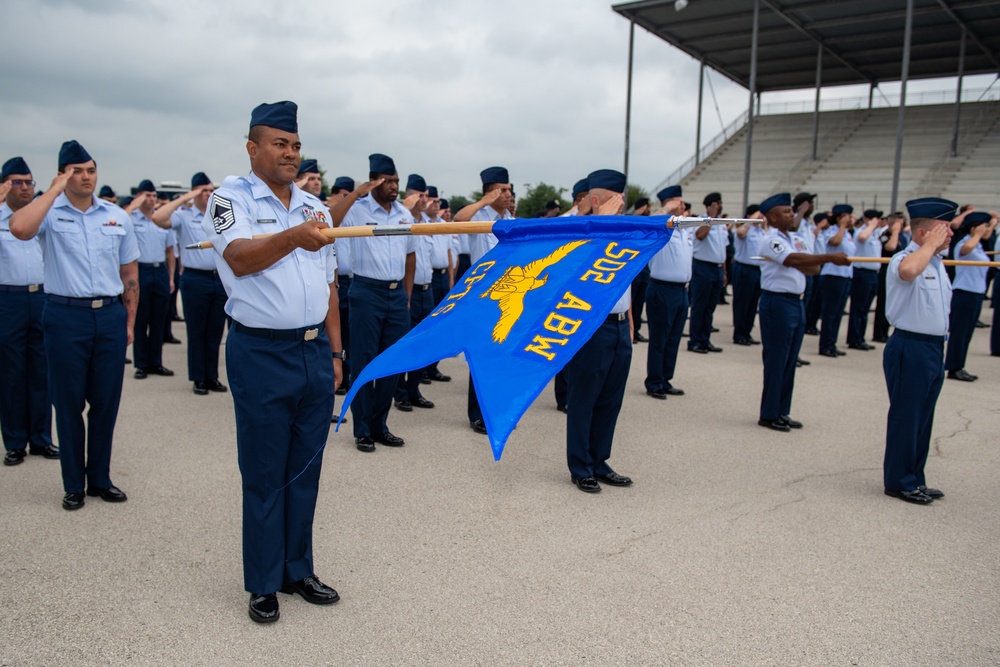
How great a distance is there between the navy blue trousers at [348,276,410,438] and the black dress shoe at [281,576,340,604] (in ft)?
7.26

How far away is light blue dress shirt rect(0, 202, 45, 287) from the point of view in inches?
195

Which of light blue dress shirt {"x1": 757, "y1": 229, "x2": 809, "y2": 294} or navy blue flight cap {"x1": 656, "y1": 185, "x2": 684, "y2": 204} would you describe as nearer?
light blue dress shirt {"x1": 757, "y1": 229, "x2": 809, "y2": 294}

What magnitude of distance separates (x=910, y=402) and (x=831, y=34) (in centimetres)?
2448

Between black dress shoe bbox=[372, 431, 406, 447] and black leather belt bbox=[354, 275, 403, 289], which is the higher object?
black leather belt bbox=[354, 275, 403, 289]

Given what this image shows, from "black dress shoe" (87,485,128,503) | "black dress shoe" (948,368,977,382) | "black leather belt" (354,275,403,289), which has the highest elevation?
"black leather belt" (354,275,403,289)

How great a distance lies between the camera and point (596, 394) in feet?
15.7

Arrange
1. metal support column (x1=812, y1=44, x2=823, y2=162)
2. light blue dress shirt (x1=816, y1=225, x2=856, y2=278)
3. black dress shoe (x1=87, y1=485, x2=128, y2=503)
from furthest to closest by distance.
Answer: metal support column (x1=812, y1=44, x2=823, y2=162) → light blue dress shirt (x1=816, y1=225, x2=856, y2=278) → black dress shoe (x1=87, y1=485, x2=128, y2=503)

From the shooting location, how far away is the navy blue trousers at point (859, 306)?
36.5 ft

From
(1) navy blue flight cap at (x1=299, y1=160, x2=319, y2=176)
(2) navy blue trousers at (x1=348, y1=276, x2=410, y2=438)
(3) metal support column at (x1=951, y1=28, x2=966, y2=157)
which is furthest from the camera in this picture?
(3) metal support column at (x1=951, y1=28, x2=966, y2=157)

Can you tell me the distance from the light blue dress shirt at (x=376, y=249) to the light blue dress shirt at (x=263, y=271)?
2296 millimetres

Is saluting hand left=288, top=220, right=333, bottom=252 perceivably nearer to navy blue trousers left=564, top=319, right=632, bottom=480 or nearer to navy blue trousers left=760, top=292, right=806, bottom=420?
navy blue trousers left=564, top=319, right=632, bottom=480

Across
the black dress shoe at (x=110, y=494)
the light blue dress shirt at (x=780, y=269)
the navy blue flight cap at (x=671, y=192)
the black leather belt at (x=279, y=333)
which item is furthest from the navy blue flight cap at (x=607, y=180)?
the black dress shoe at (x=110, y=494)

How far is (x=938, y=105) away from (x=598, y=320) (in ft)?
116

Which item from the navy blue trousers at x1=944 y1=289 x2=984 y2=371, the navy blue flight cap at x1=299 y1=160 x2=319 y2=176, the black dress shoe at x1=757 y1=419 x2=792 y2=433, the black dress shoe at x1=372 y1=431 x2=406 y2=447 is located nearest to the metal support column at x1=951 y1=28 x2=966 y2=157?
the navy blue trousers at x1=944 y1=289 x2=984 y2=371
